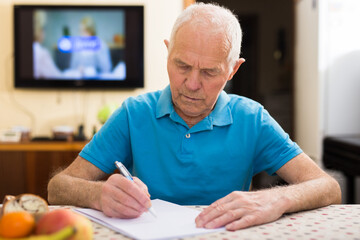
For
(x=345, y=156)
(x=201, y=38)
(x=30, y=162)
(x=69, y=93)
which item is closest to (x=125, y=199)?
(x=201, y=38)

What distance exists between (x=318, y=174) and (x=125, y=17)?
2803mm

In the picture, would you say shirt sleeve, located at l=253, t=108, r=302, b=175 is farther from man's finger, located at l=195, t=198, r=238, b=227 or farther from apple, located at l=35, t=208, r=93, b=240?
apple, located at l=35, t=208, r=93, b=240

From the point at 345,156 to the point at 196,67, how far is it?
1.76 meters

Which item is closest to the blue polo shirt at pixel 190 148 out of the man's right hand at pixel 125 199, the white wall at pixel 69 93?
the man's right hand at pixel 125 199

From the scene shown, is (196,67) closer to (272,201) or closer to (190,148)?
(190,148)

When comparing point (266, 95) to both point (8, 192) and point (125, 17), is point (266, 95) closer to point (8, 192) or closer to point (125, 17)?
point (125, 17)

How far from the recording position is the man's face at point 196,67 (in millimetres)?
1254

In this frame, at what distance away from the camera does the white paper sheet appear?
88 centimetres

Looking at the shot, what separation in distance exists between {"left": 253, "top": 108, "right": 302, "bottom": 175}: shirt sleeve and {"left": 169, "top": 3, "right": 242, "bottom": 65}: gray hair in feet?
0.84

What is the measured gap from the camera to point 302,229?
94cm

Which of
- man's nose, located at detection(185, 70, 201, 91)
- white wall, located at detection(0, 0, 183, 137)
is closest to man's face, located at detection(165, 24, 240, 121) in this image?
man's nose, located at detection(185, 70, 201, 91)

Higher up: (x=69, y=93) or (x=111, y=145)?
(x=69, y=93)

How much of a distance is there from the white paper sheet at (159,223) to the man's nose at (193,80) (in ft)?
1.21

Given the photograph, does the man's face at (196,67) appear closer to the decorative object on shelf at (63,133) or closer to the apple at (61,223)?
the apple at (61,223)
